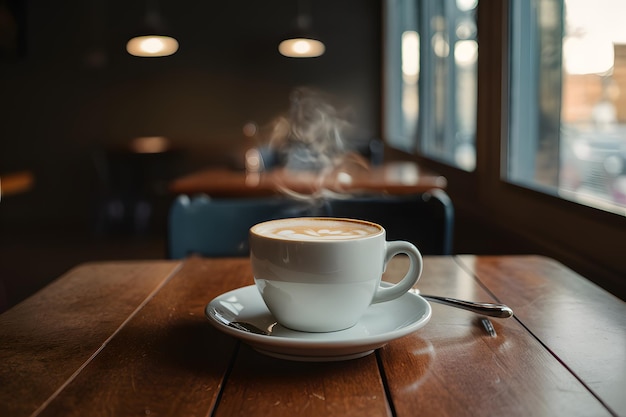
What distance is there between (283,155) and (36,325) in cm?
352

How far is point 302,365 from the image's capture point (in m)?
0.62

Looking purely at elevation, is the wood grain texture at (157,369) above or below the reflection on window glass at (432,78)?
below

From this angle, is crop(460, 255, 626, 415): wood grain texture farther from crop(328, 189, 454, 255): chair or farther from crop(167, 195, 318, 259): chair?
crop(167, 195, 318, 259): chair

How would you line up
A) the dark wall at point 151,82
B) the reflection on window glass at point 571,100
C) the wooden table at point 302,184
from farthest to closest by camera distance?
the dark wall at point 151,82 → the wooden table at point 302,184 → the reflection on window glass at point 571,100

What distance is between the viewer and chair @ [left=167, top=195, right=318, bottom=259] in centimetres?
146

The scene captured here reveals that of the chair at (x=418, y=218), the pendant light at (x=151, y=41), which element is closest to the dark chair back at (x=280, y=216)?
the chair at (x=418, y=218)

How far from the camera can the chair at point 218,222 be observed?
1460mm

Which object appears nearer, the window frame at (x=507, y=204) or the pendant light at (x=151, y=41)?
the window frame at (x=507, y=204)

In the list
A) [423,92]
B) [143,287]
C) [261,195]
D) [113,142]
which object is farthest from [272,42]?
[143,287]

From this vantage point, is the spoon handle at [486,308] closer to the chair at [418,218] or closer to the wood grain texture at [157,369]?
the wood grain texture at [157,369]

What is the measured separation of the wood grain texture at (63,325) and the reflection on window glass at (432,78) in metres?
2.11

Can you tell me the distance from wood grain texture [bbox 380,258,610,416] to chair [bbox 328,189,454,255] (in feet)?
2.04

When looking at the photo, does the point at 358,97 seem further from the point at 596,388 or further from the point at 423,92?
the point at 596,388

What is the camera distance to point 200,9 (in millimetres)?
6113
